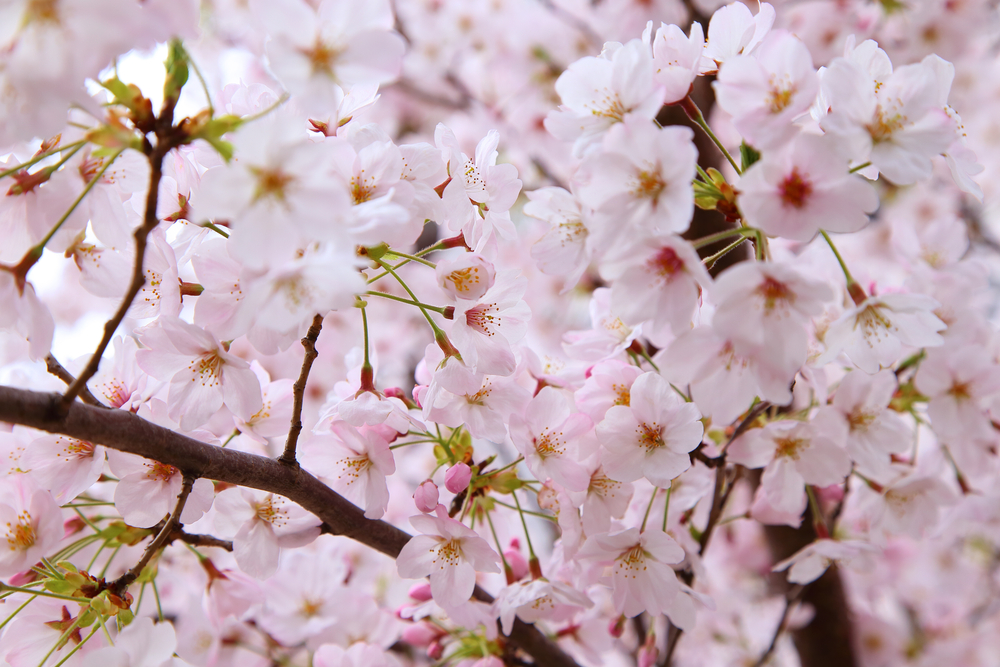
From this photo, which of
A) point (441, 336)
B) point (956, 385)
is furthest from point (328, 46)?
point (956, 385)

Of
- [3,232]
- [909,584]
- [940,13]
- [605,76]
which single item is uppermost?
[940,13]

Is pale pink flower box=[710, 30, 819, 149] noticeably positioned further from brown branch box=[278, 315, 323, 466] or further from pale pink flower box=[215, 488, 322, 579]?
pale pink flower box=[215, 488, 322, 579]

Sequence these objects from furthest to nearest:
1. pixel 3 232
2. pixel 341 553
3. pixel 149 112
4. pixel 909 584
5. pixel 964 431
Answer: pixel 909 584
pixel 341 553
pixel 964 431
pixel 3 232
pixel 149 112

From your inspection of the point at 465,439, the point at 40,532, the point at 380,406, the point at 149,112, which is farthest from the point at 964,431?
the point at 40,532

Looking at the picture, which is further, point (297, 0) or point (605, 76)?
point (605, 76)

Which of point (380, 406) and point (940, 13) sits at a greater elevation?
point (940, 13)

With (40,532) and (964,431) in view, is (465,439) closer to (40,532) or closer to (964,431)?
(40,532)

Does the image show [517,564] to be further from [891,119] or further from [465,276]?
[891,119]
